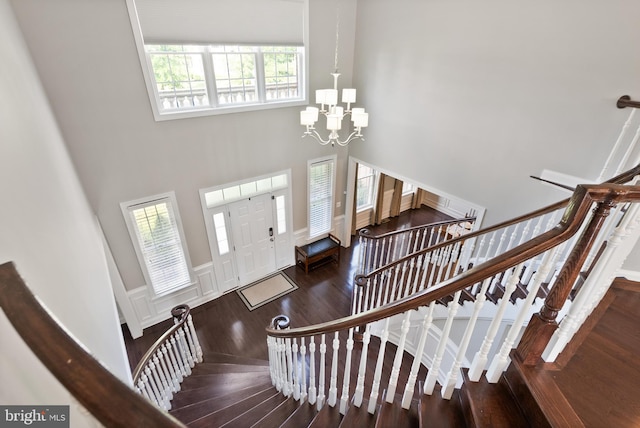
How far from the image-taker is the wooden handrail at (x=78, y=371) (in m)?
0.51

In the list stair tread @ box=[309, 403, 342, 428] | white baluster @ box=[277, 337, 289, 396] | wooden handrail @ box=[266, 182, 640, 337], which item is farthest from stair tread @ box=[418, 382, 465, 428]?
white baluster @ box=[277, 337, 289, 396]

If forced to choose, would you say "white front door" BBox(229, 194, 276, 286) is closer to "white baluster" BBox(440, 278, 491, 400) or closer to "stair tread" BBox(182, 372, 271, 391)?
"stair tread" BBox(182, 372, 271, 391)

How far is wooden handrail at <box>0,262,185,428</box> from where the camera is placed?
1.67 ft

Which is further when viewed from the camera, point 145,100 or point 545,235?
point 145,100

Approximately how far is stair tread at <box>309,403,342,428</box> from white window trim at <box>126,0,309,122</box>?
3763mm

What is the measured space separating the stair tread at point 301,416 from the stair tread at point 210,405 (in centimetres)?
87

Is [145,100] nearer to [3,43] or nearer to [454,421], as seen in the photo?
[3,43]

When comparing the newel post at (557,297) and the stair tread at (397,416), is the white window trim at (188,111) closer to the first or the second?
the stair tread at (397,416)

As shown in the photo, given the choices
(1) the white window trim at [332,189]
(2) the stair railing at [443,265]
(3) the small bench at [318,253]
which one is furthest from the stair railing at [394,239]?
(1) the white window trim at [332,189]

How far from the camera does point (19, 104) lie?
179cm

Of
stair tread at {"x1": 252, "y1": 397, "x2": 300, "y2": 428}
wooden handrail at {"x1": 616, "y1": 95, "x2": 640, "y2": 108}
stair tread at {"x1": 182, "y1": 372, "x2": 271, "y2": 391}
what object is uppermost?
wooden handrail at {"x1": 616, "y1": 95, "x2": 640, "y2": 108}

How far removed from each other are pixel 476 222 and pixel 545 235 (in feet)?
11.1

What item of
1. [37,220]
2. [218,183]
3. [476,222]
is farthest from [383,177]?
[37,220]

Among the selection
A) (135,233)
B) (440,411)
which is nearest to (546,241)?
(440,411)
